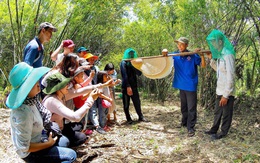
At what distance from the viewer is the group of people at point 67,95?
2121 mm

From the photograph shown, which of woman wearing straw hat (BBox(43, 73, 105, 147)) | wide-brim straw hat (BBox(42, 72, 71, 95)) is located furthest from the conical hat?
wide-brim straw hat (BBox(42, 72, 71, 95))

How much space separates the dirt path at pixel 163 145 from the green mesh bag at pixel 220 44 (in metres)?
1.35

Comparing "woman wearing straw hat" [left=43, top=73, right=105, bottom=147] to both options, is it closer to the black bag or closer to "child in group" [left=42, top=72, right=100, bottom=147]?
"child in group" [left=42, top=72, right=100, bottom=147]

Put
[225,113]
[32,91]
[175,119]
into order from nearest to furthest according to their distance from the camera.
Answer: [32,91] → [225,113] → [175,119]

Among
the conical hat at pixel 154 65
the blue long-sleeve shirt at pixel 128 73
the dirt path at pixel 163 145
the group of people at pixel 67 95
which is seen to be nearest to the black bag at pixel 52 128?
the group of people at pixel 67 95

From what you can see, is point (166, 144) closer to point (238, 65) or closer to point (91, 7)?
point (238, 65)

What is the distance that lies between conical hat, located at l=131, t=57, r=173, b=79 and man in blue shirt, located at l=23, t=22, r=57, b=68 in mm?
1744

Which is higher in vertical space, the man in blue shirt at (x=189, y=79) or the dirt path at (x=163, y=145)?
the man in blue shirt at (x=189, y=79)

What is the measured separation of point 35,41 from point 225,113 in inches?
117

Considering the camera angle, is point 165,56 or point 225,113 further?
point 165,56

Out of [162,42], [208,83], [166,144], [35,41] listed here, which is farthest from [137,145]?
[162,42]

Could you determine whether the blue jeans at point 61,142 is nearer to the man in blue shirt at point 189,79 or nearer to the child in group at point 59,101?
the child in group at point 59,101

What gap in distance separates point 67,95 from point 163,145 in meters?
1.72

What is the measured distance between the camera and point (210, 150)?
3580mm
